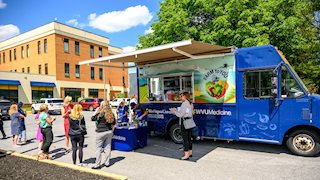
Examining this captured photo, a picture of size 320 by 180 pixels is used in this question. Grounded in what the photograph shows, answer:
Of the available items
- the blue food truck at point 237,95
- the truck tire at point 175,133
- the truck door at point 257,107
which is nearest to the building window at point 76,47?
the blue food truck at point 237,95

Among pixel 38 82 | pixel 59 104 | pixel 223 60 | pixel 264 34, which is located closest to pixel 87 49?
pixel 38 82

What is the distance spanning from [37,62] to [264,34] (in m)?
33.6

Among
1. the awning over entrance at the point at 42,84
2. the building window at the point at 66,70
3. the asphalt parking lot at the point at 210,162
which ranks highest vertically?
the building window at the point at 66,70

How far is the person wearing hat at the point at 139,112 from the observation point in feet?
28.7

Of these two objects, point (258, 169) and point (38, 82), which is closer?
point (258, 169)

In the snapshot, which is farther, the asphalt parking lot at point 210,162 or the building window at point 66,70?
the building window at point 66,70

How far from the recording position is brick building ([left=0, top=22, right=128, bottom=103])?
3161 centimetres

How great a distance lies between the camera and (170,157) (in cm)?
712

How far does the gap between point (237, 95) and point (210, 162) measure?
7.32 ft

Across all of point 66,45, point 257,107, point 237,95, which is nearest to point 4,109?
point 237,95

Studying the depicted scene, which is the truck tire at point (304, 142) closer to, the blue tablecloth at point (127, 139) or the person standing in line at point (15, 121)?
the blue tablecloth at point (127, 139)

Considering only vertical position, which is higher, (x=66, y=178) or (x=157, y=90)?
(x=157, y=90)

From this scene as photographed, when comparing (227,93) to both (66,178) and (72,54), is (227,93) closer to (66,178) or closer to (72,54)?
(66,178)

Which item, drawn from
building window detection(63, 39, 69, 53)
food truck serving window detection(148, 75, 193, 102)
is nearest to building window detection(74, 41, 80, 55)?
building window detection(63, 39, 69, 53)
